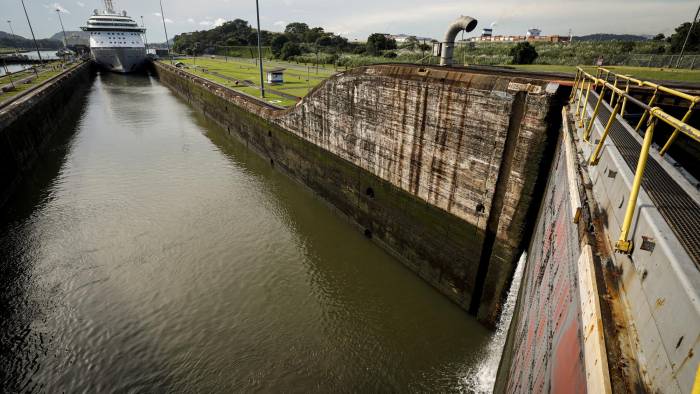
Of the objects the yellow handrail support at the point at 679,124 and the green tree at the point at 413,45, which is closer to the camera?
the yellow handrail support at the point at 679,124

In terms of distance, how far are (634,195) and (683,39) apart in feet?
156

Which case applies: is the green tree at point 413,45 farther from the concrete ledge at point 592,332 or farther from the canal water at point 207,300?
the concrete ledge at point 592,332

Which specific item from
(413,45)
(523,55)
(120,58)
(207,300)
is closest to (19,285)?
(207,300)

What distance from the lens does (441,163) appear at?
10117 millimetres

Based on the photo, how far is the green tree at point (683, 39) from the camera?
3394cm

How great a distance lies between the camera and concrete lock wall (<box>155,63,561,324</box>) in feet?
27.6

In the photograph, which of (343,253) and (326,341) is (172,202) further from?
(326,341)

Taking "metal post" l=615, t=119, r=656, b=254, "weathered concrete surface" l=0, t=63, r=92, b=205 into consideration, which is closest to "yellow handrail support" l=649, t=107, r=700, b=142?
"metal post" l=615, t=119, r=656, b=254

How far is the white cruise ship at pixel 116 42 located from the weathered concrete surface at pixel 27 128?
31.8 m

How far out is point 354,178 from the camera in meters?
13.7

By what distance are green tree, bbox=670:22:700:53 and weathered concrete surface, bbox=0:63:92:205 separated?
178 feet

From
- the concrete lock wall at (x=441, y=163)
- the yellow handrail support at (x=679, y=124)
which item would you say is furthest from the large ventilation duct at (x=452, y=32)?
the yellow handrail support at (x=679, y=124)

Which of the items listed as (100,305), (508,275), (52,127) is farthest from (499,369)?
(52,127)

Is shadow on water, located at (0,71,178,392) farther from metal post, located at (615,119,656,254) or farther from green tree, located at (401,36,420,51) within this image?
green tree, located at (401,36,420,51)
